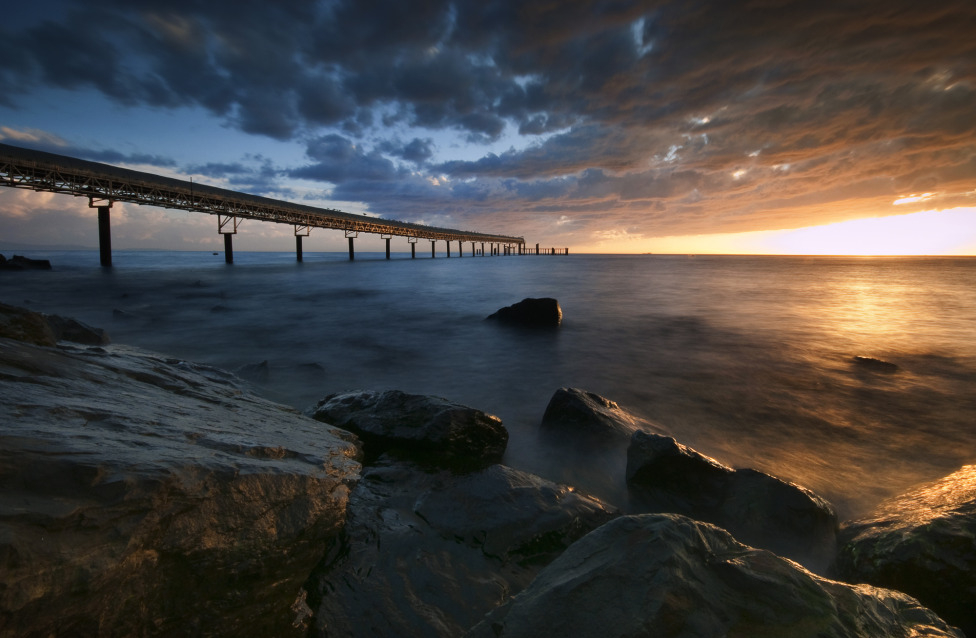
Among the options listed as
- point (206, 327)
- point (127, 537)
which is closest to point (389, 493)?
point (127, 537)

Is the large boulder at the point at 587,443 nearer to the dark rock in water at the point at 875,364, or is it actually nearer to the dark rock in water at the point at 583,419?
the dark rock in water at the point at 583,419

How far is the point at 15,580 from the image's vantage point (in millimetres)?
1213

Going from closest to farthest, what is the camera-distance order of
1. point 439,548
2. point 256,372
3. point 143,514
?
point 143,514
point 439,548
point 256,372

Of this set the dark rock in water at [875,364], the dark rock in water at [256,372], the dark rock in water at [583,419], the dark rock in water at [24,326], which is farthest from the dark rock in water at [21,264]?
the dark rock in water at [875,364]

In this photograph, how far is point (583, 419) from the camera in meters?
4.45

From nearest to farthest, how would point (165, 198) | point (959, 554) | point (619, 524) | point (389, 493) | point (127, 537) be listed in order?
1. point (127, 537)
2. point (619, 524)
3. point (959, 554)
4. point (389, 493)
5. point (165, 198)

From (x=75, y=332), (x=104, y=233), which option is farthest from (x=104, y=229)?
(x=75, y=332)

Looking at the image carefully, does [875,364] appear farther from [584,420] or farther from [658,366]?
[584,420]

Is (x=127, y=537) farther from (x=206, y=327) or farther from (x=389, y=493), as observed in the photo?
(x=206, y=327)

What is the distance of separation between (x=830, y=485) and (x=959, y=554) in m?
1.95

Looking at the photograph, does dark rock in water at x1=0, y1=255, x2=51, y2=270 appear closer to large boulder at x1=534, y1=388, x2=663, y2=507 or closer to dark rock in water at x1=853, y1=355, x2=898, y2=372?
large boulder at x1=534, y1=388, x2=663, y2=507

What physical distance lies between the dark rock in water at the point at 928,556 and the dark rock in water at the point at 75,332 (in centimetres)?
887

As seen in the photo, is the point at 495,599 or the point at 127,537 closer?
the point at 127,537

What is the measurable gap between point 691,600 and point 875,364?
30.9 feet
